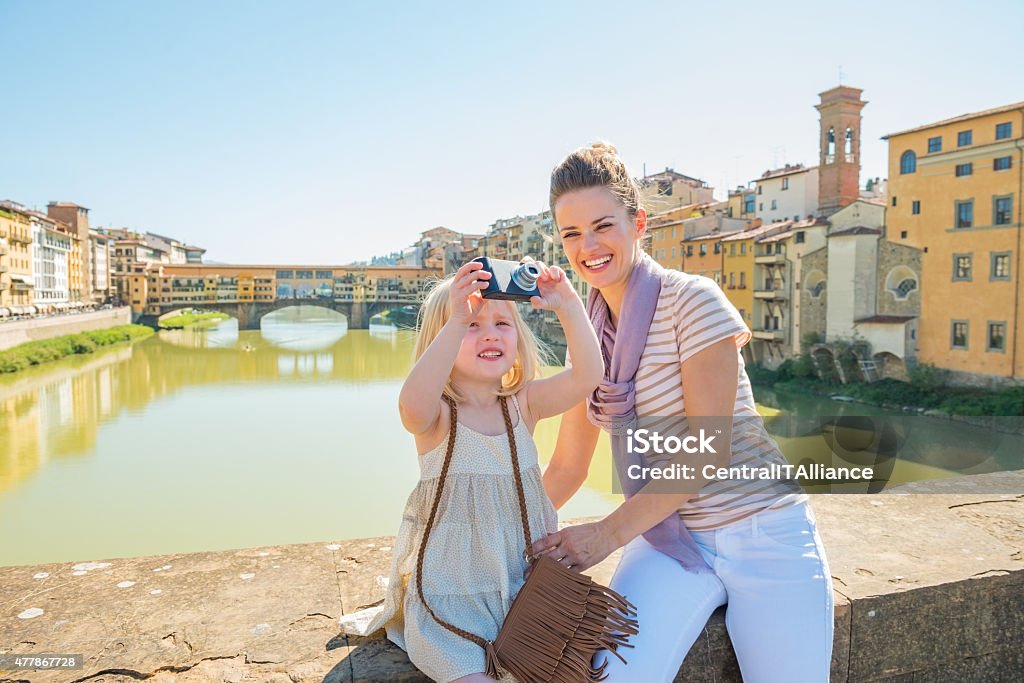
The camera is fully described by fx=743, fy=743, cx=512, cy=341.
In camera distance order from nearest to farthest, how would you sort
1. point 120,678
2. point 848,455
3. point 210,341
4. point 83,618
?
point 120,678 → point 83,618 → point 848,455 → point 210,341

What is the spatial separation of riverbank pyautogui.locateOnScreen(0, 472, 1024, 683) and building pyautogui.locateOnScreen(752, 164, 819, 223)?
73.2ft

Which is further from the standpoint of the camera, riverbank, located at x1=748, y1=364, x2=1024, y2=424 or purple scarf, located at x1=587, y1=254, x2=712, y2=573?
riverbank, located at x1=748, y1=364, x2=1024, y2=424

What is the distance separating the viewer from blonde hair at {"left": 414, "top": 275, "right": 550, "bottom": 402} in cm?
122

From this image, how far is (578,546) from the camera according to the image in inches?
44.2

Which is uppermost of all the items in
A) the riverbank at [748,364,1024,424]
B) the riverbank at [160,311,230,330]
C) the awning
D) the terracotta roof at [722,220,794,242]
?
the terracotta roof at [722,220,794,242]

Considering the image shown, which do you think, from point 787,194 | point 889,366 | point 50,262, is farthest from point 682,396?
point 50,262

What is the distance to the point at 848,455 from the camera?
10508 mm

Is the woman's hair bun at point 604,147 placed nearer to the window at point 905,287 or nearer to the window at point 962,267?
the window at point 962,267

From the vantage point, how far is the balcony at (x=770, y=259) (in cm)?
1914

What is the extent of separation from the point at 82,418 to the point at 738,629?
16040 millimetres

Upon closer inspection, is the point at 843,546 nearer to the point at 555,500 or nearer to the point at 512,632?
the point at 555,500

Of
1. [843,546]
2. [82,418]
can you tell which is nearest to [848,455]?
[843,546]

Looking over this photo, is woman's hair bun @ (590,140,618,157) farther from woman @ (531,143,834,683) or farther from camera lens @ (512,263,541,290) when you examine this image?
camera lens @ (512,263,541,290)

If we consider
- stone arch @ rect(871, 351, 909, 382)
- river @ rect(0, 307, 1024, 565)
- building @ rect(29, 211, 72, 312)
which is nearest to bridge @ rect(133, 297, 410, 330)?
building @ rect(29, 211, 72, 312)
